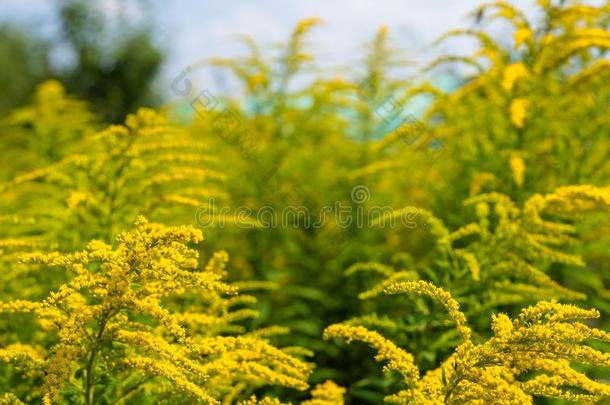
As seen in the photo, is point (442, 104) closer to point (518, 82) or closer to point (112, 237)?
point (518, 82)

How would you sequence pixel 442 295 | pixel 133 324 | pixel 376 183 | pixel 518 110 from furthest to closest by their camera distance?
pixel 376 183 < pixel 518 110 < pixel 133 324 < pixel 442 295

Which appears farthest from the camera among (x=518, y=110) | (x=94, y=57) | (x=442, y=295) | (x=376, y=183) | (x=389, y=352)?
(x=94, y=57)

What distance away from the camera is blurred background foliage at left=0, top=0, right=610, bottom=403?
3.91m

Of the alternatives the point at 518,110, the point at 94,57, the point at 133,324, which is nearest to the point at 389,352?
the point at 133,324

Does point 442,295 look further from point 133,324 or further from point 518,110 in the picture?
point 518,110

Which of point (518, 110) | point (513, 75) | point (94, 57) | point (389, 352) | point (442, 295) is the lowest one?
point (389, 352)

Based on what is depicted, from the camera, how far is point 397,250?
5391 mm

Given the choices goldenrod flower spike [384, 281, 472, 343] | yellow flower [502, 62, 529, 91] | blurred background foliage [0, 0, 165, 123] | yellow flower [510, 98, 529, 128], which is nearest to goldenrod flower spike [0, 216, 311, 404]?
goldenrod flower spike [384, 281, 472, 343]

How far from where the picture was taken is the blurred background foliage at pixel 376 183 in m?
3.91

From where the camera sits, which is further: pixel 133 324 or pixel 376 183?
pixel 376 183

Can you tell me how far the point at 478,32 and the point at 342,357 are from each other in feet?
8.21

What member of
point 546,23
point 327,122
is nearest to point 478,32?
point 546,23

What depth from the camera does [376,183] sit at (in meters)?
5.57

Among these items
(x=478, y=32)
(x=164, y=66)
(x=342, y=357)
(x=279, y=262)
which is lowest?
(x=342, y=357)
